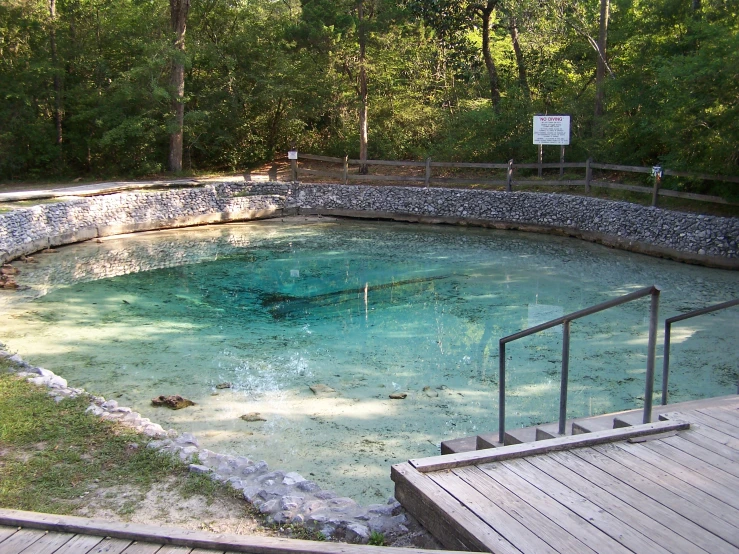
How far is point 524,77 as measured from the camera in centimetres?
2250

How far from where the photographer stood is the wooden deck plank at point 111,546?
3.23 metres

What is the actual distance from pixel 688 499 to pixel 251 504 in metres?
2.52

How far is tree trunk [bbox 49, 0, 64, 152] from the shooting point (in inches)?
877

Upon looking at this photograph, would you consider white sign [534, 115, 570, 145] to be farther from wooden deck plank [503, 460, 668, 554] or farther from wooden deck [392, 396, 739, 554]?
wooden deck plank [503, 460, 668, 554]

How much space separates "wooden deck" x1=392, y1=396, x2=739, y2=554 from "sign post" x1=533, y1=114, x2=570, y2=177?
1555 centimetres

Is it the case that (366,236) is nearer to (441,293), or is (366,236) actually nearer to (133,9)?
(441,293)

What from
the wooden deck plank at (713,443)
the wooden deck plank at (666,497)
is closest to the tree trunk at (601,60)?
the wooden deck plank at (713,443)

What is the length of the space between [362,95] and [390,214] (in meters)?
4.50

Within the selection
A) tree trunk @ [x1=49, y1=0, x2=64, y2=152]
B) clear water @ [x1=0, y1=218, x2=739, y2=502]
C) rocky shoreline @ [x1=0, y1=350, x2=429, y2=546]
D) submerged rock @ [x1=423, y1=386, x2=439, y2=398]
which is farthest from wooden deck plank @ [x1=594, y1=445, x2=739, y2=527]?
tree trunk @ [x1=49, y1=0, x2=64, y2=152]

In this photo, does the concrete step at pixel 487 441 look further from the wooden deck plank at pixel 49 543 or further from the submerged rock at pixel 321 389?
the submerged rock at pixel 321 389

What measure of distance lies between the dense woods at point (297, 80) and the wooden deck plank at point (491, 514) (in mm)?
16591

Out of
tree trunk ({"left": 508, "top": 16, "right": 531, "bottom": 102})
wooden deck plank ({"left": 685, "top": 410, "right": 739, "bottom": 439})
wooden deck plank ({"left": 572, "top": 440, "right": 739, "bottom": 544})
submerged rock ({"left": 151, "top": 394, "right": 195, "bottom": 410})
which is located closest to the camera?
wooden deck plank ({"left": 572, "top": 440, "right": 739, "bottom": 544})

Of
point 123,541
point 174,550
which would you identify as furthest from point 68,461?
point 174,550

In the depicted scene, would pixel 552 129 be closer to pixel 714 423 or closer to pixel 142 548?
→ pixel 714 423
